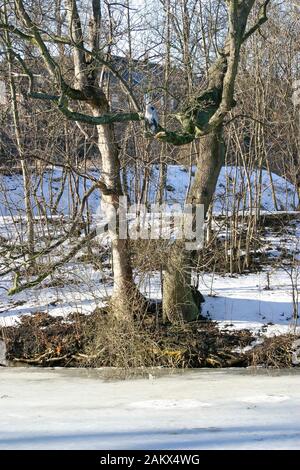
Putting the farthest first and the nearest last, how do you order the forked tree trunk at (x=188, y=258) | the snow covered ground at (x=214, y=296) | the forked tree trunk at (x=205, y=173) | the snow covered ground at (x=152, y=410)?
the snow covered ground at (x=214, y=296), the forked tree trunk at (x=188, y=258), the forked tree trunk at (x=205, y=173), the snow covered ground at (x=152, y=410)

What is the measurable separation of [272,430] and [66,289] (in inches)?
288

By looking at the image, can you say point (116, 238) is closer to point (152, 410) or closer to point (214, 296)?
point (214, 296)

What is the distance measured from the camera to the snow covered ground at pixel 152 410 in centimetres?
687

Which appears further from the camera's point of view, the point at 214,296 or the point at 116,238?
the point at 214,296

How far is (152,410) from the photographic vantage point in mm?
8320

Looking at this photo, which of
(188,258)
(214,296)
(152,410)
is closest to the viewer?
(152,410)

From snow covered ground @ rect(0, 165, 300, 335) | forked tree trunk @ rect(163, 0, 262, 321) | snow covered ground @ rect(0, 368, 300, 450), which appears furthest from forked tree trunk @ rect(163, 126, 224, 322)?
snow covered ground @ rect(0, 368, 300, 450)

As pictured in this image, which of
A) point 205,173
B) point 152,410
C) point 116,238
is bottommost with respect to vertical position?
point 152,410

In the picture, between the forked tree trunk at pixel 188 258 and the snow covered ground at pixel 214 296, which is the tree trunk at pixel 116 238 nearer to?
the snow covered ground at pixel 214 296

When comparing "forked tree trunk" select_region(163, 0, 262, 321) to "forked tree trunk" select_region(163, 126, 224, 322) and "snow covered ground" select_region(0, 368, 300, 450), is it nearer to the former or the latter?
"forked tree trunk" select_region(163, 126, 224, 322)

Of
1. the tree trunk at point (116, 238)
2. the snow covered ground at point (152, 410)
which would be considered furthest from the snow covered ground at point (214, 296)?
the snow covered ground at point (152, 410)

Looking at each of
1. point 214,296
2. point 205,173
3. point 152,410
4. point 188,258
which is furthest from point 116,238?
point 152,410
